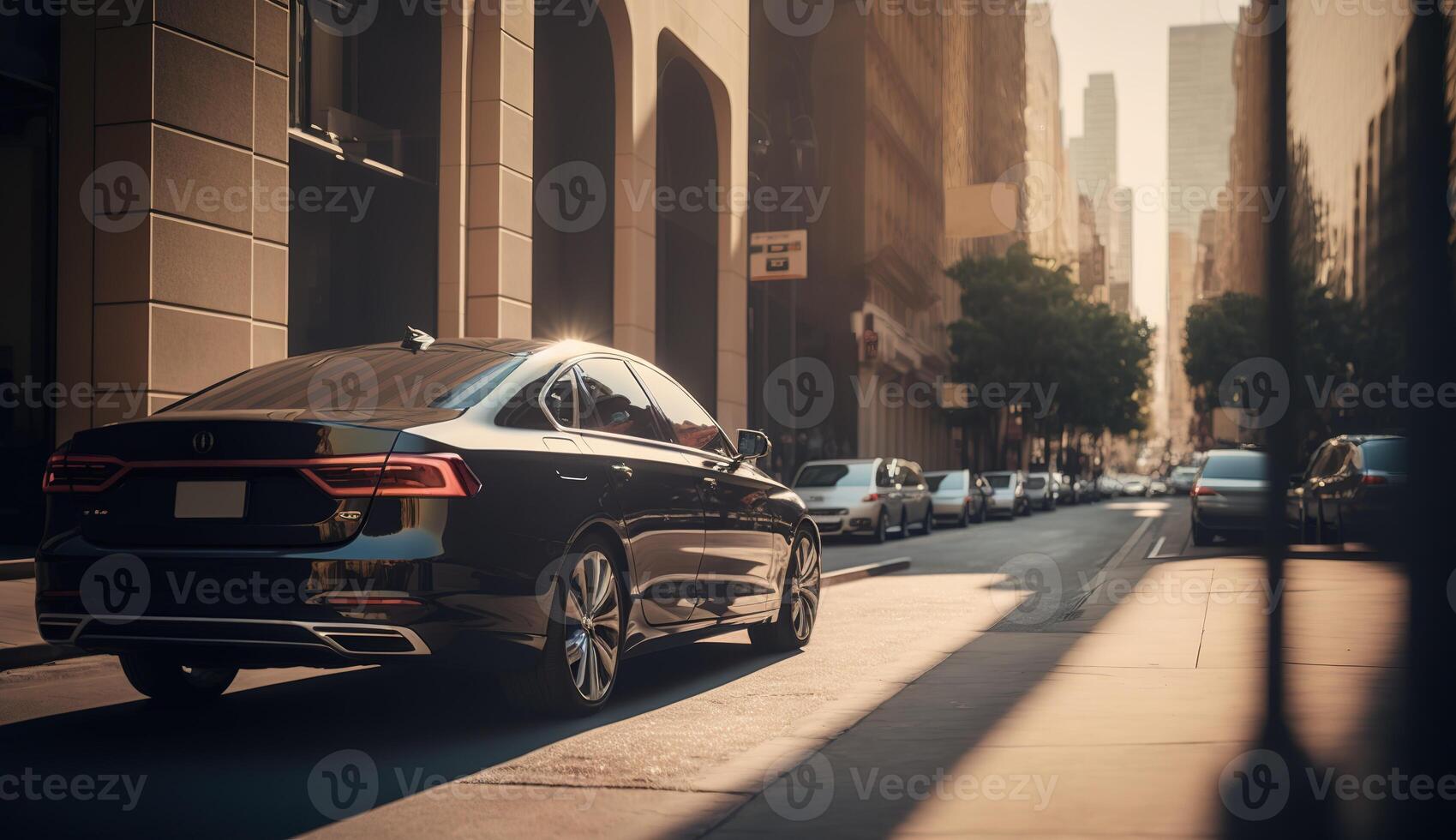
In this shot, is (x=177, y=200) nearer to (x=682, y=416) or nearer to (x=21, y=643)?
(x=21, y=643)

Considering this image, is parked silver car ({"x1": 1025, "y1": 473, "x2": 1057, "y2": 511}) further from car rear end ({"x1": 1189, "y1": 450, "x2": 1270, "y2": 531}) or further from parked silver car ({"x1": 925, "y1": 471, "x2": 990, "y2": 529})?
car rear end ({"x1": 1189, "y1": 450, "x2": 1270, "y2": 531})

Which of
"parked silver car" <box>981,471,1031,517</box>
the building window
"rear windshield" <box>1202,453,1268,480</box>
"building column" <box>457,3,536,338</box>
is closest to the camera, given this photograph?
the building window

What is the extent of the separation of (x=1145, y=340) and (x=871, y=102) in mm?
23652

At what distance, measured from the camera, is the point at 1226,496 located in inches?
842

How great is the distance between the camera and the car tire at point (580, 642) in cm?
603

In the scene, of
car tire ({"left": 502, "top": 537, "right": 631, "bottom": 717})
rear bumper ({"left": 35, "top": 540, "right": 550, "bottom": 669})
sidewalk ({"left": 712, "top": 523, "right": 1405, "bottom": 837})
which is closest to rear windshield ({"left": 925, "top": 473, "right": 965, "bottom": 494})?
sidewalk ({"left": 712, "top": 523, "right": 1405, "bottom": 837})

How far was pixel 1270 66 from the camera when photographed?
A: 14.8 feet

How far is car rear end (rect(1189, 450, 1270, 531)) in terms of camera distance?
2123 cm

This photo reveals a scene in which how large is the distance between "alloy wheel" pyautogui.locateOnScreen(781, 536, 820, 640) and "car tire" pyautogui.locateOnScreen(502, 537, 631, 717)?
8.36ft

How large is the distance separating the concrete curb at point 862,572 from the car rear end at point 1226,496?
19.2 ft

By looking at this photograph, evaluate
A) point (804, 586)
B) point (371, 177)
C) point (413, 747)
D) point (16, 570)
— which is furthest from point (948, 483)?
point (413, 747)

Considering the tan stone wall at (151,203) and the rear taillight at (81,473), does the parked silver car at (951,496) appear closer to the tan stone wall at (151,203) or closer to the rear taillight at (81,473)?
the tan stone wall at (151,203)

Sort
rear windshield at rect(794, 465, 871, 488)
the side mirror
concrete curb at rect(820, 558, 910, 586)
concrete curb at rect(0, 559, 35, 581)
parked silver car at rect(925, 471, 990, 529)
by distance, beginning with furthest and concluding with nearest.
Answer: parked silver car at rect(925, 471, 990, 529)
rear windshield at rect(794, 465, 871, 488)
concrete curb at rect(820, 558, 910, 586)
concrete curb at rect(0, 559, 35, 581)
the side mirror

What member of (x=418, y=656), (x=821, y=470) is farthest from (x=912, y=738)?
(x=821, y=470)
